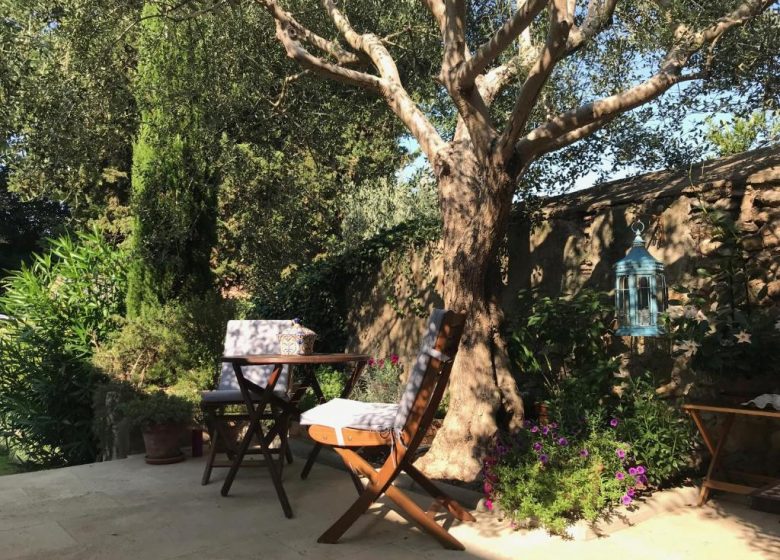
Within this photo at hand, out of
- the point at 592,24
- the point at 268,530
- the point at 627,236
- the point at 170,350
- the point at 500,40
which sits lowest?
the point at 268,530

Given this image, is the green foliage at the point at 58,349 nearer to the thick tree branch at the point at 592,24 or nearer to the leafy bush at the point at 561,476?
the leafy bush at the point at 561,476

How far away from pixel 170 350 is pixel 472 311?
3786 mm

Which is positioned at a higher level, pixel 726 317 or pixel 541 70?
pixel 541 70

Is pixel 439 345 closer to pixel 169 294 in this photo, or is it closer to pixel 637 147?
pixel 637 147

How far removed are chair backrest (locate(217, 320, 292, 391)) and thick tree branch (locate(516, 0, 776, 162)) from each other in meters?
2.37

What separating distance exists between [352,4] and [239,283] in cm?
960

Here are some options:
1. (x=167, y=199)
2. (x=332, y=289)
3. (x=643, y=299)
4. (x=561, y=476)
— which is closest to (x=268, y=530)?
(x=561, y=476)

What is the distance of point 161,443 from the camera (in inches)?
199

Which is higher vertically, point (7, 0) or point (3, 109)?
point (7, 0)

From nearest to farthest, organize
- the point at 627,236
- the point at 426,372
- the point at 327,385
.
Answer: the point at 426,372
the point at 627,236
the point at 327,385

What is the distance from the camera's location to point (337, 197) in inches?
563

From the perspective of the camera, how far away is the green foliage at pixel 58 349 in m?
7.16

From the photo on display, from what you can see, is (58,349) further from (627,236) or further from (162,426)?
(627,236)

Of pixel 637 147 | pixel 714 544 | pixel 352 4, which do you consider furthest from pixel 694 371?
pixel 352 4
